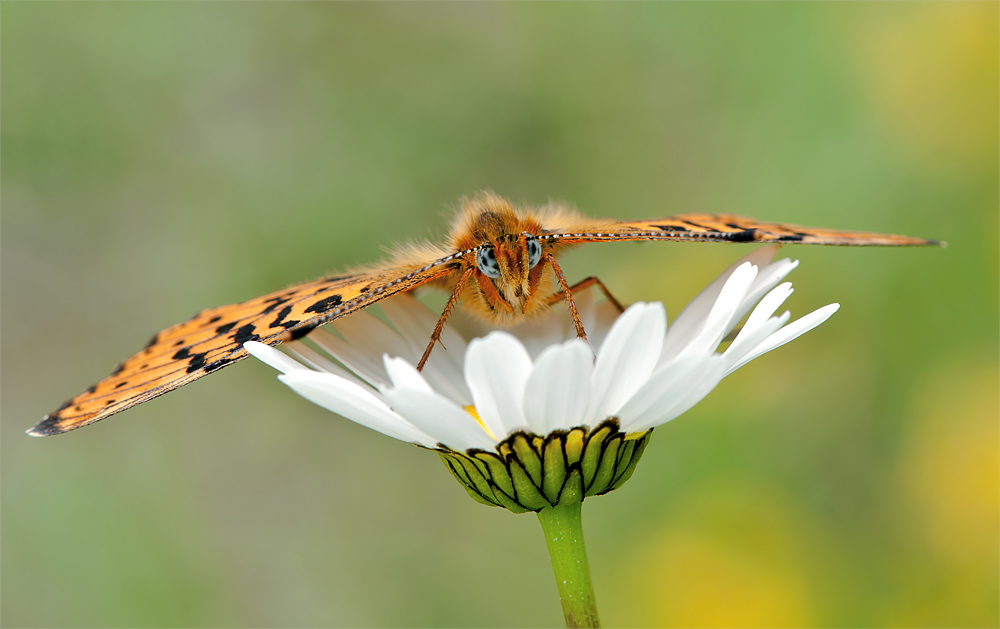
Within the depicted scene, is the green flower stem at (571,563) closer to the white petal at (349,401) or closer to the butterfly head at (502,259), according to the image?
the white petal at (349,401)

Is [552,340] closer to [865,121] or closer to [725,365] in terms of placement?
[725,365]

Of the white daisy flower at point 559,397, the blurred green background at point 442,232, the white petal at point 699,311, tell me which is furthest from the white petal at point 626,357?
the blurred green background at point 442,232

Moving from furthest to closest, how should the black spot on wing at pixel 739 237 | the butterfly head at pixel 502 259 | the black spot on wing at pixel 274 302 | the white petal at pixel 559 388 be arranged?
the black spot on wing at pixel 274 302, the butterfly head at pixel 502 259, the black spot on wing at pixel 739 237, the white petal at pixel 559 388

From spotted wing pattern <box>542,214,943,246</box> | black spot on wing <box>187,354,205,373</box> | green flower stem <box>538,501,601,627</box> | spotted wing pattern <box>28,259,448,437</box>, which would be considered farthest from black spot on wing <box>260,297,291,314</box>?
green flower stem <box>538,501,601,627</box>

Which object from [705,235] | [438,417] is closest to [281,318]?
[438,417]

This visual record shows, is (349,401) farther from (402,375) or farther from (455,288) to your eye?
(455,288)

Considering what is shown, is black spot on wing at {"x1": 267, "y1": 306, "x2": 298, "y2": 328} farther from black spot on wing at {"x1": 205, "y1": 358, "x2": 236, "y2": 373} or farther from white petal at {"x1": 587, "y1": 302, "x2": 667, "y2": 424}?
white petal at {"x1": 587, "y1": 302, "x2": 667, "y2": 424}
